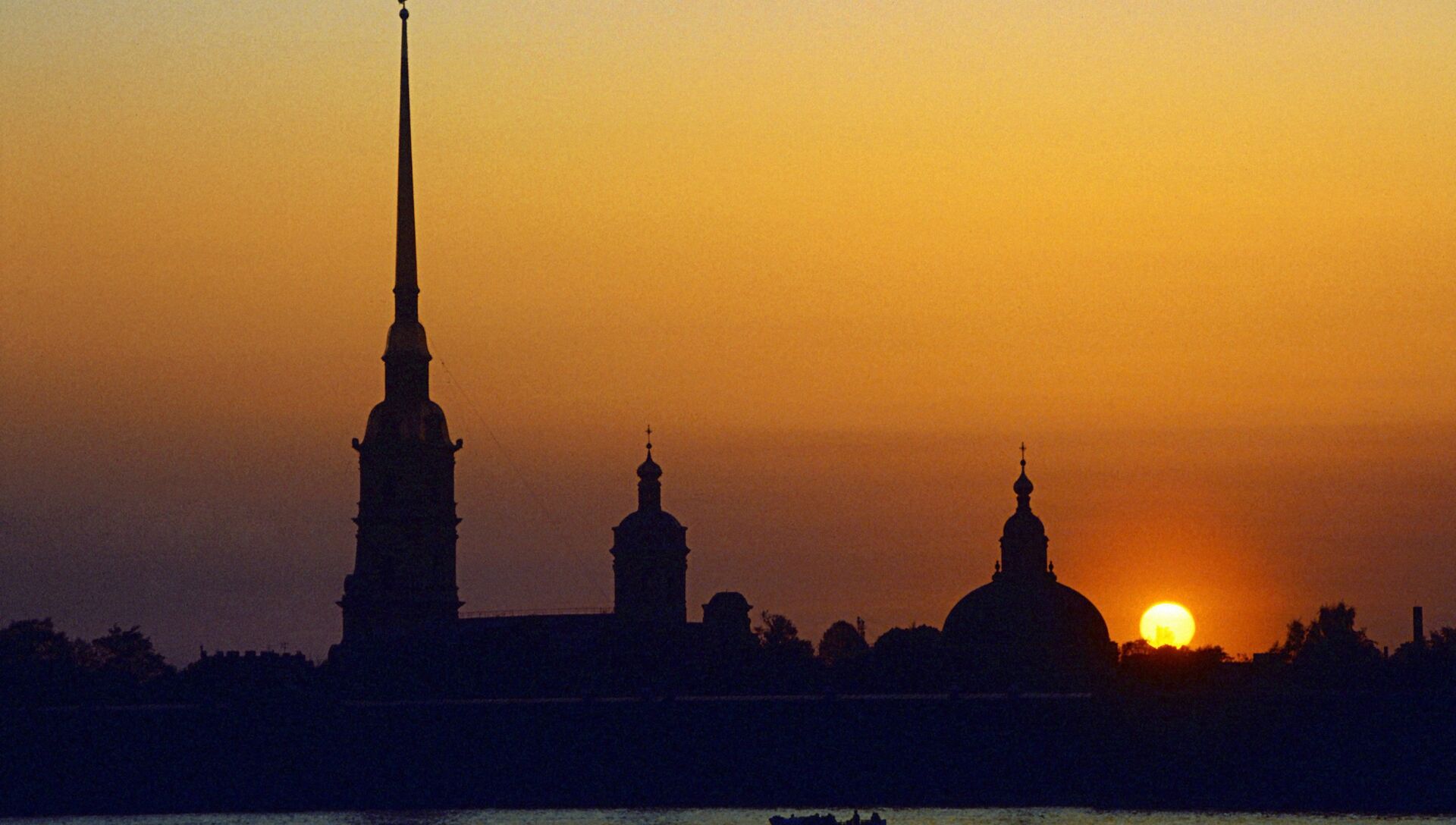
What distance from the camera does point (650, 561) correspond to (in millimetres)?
154500

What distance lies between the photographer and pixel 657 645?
15138 centimetres

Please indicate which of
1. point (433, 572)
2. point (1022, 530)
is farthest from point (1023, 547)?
point (433, 572)

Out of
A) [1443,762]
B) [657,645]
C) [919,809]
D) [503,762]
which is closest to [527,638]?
[657,645]

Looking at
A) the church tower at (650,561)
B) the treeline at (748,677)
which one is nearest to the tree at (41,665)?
the treeline at (748,677)

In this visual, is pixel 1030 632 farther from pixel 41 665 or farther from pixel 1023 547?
pixel 41 665

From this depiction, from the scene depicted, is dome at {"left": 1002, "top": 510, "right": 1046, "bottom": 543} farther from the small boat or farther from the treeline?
the small boat

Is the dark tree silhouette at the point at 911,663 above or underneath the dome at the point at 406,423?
underneath

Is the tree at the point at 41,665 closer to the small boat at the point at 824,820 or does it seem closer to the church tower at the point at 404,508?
the church tower at the point at 404,508

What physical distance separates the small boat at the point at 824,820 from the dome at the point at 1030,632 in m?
41.2

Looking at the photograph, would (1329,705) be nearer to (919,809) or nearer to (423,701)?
(919,809)

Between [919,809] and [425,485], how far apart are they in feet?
98.9

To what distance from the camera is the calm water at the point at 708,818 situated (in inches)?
4604

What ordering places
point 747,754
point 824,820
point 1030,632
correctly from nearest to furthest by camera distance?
1. point 824,820
2. point 747,754
3. point 1030,632

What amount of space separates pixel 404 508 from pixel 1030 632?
99.8 feet
